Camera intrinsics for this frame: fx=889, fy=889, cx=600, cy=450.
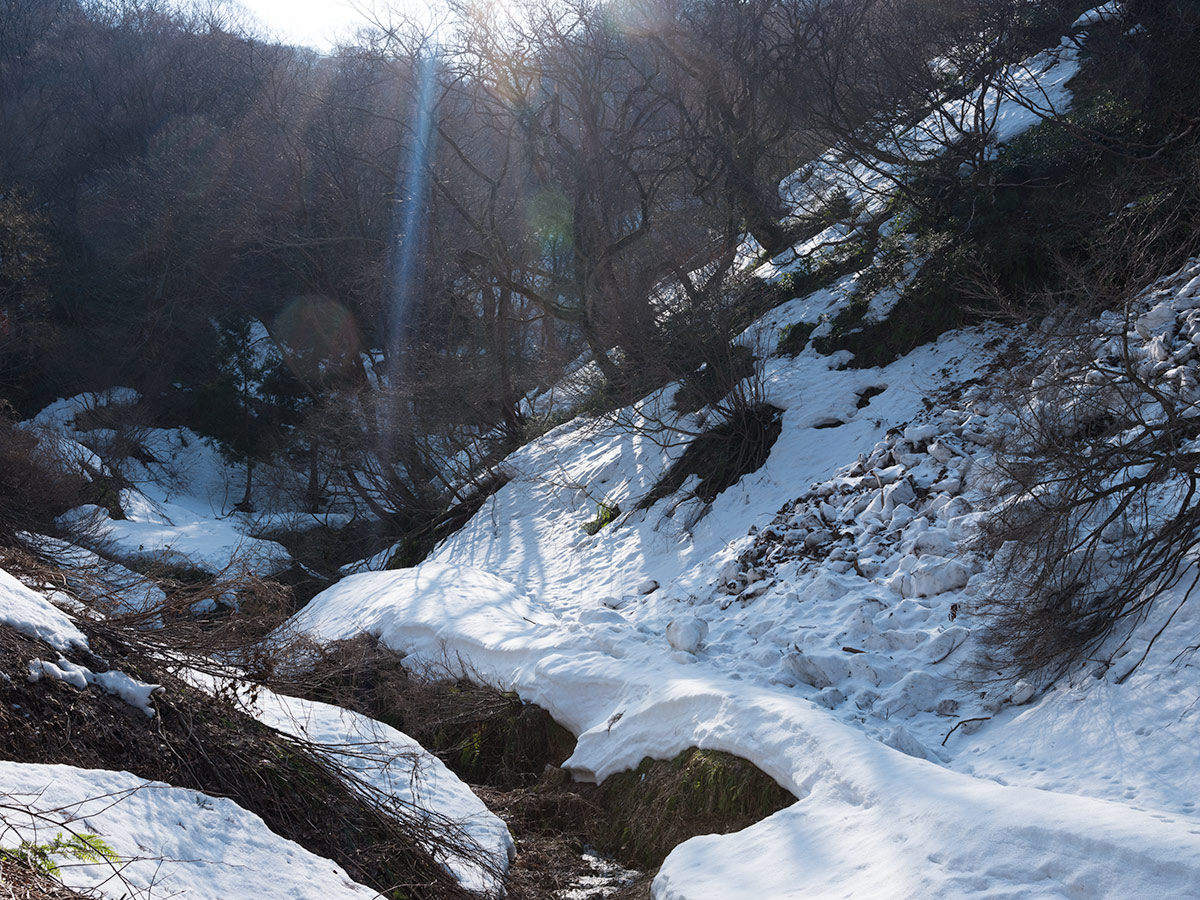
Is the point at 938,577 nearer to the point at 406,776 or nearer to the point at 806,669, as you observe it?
the point at 806,669

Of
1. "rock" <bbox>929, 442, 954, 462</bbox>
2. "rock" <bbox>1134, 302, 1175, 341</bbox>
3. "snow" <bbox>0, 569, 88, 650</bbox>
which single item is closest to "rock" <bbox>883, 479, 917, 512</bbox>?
"rock" <bbox>929, 442, 954, 462</bbox>

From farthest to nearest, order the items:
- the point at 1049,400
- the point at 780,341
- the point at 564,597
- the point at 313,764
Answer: the point at 780,341 < the point at 564,597 < the point at 1049,400 < the point at 313,764

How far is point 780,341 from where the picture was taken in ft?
41.3

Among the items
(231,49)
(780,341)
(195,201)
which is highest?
(231,49)

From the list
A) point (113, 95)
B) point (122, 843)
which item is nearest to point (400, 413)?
point (122, 843)

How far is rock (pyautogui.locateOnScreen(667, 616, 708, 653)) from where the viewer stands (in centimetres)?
711

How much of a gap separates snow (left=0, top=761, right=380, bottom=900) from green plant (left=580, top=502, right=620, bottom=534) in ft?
27.8

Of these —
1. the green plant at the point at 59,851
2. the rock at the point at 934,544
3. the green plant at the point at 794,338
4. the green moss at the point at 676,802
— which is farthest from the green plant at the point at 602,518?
the green plant at the point at 59,851

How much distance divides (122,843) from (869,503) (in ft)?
22.1

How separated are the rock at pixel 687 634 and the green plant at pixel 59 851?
4.78 metres

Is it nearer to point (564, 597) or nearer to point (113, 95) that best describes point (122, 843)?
point (564, 597)

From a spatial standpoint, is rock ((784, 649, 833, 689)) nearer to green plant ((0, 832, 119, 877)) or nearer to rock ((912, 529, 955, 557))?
rock ((912, 529, 955, 557))

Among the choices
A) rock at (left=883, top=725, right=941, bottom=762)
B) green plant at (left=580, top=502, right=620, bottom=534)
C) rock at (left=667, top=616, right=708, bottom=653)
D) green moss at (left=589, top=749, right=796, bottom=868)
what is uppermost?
green plant at (left=580, top=502, right=620, bottom=534)

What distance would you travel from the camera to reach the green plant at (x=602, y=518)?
1206 centimetres
